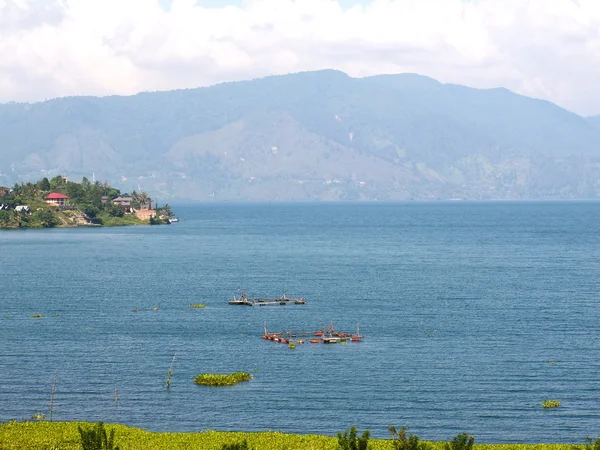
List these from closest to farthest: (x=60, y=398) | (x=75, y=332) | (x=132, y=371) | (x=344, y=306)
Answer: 1. (x=60, y=398)
2. (x=132, y=371)
3. (x=75, y=332)
4. (x=344, y=306)

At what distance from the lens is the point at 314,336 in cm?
9894

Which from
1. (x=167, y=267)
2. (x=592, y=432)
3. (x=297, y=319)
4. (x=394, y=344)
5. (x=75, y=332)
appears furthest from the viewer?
(x=167, y=267)

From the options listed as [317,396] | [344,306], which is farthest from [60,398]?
[344,306]

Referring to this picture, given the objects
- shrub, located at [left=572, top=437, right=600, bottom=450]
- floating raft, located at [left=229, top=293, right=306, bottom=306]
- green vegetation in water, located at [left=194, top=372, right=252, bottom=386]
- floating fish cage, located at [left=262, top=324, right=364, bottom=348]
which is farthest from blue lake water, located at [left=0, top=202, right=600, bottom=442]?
floating raft, located at [left=229, top=293, right=306, bottom=306]

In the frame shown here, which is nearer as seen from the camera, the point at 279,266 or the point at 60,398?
the point at 60,398

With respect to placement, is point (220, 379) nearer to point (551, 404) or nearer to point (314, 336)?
point (314, 336)

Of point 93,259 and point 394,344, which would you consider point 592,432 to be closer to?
point 394,344

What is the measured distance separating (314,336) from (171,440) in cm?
3944

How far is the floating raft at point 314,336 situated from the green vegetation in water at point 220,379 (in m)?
16.2

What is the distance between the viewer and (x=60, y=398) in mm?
73125

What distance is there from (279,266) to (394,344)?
7992 cm

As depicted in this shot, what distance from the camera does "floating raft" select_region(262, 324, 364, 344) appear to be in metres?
95.3

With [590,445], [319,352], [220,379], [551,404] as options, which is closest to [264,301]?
[319,352]

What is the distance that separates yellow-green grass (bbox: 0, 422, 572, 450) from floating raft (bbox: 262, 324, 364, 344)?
32544 millimetres
